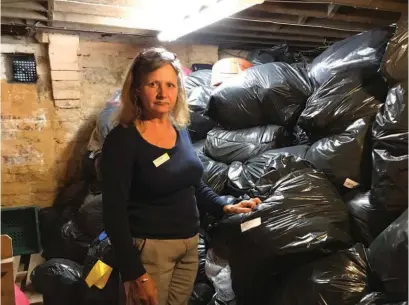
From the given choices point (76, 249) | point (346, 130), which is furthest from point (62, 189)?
point (346, 130)

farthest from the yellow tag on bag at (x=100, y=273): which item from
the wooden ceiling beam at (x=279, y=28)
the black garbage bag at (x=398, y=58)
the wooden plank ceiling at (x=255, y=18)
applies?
the wooden ceiling beam at (x=279, y=28)

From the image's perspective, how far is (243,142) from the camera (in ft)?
8.20

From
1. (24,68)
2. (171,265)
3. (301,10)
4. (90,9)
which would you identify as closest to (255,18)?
(301,10)

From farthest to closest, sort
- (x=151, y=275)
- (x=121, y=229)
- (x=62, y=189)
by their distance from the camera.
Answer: (x=62, y=189) < (x=151, y=275) < (x=121, y=229)

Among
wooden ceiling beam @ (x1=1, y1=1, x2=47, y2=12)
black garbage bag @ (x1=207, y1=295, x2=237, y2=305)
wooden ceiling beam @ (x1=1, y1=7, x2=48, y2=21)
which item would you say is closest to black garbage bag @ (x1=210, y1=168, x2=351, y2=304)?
black garbage bag @ (x1=207, y1=295, x2=237, y2=305)

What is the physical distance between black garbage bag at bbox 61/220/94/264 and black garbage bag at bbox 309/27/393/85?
6.23ft

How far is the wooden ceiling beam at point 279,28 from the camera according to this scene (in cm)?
296

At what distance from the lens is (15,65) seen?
10.1 ft

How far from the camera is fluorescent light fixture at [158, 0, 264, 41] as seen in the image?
185 centimetres

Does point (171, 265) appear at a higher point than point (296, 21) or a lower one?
lower

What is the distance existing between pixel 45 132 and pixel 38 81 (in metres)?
0.40

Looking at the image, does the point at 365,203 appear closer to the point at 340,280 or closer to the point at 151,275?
the point at 340,280

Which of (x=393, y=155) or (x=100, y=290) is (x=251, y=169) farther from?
(x=100, y=290)

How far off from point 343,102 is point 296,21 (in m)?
→ 1.20
